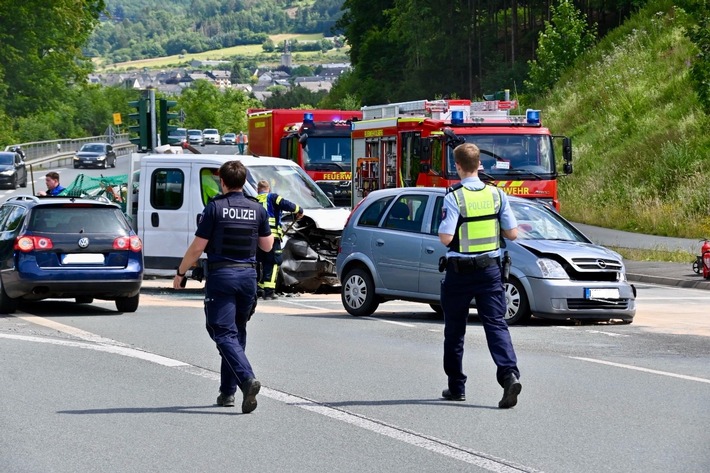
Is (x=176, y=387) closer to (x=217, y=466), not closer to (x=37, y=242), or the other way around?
(x=217, y=466)

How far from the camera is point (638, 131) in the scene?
41.4 metres

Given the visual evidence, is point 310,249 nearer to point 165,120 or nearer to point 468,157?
point 468,157

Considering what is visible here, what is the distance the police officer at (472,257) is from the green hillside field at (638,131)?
22.3 meters

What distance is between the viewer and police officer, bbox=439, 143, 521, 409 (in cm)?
941

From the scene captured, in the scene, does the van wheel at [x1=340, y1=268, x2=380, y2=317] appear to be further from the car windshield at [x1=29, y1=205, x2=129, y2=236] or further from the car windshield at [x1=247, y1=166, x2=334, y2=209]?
the car windshield at [x1=247, y1=166, x2=334, y2=209]

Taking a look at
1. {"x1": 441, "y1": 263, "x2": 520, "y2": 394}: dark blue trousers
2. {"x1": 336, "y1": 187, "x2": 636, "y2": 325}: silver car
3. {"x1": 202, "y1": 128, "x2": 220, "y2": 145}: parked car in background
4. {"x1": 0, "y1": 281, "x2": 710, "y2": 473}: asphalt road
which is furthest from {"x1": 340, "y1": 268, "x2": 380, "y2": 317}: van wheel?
{"x1": 202, "y1": 128, "x2": 220, "y2": 145}: parked car in background

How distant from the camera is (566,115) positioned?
156 ft

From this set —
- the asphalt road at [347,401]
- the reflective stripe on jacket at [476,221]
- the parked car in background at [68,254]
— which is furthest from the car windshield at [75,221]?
the reflective stripe on jacket at [476,221]

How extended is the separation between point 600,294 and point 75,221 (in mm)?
6263

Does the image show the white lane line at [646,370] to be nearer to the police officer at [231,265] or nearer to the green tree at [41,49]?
the police officer at [231,265]

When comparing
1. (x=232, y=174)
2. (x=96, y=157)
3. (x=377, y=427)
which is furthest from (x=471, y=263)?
(x=96, y=157)

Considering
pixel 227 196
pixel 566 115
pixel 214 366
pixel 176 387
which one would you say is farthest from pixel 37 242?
pixel 566 115

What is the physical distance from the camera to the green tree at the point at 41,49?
285 ft

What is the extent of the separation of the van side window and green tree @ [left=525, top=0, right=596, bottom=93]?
1344 inches
